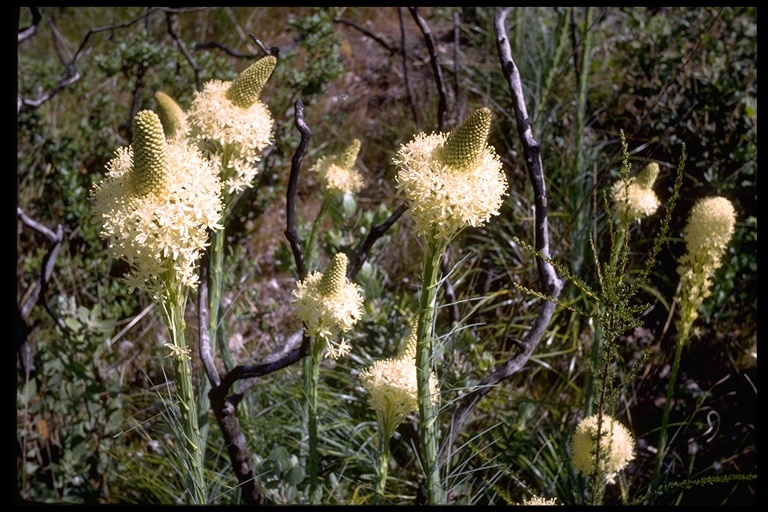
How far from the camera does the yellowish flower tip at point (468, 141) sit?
4.66 ft

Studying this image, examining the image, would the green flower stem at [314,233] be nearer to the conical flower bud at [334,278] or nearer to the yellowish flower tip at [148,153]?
the conical flower bud at [334,278]

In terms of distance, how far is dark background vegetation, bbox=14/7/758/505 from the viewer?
8.95 ft

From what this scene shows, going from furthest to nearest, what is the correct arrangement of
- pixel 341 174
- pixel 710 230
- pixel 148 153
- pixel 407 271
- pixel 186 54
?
1. pixel 407 271
2. pixel 186 54
3. pixel 341 174
4. pixel 710 230
5. pixel 148 153

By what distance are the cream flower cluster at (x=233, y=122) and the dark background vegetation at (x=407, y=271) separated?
2.57 ft

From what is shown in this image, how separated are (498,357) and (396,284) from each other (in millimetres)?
767

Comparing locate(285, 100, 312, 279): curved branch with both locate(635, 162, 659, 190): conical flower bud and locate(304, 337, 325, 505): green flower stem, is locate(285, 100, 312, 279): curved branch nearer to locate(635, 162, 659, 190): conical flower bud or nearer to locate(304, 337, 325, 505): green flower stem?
locate(304, 337, 325, 505): green flower stem

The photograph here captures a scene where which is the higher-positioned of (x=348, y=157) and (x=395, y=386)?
(x=348, y=157)

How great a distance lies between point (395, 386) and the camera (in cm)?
180

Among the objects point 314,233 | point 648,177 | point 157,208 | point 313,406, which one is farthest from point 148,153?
point 648,177

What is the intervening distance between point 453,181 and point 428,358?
447mm

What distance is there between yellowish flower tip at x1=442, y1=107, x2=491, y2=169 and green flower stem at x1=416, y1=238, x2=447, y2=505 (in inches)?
7.4

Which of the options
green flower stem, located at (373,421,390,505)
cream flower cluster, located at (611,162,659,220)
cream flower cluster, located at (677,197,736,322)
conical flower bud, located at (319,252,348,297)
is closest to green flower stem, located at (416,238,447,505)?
green flower stem, located at (373,421,390,505)

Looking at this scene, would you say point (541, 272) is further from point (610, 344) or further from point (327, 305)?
point (327, 305)

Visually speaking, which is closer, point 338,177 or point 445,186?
point 445,186
